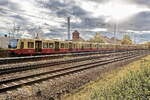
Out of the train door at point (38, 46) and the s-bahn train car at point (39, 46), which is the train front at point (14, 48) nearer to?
the s-bahn train car at point (39, 46)

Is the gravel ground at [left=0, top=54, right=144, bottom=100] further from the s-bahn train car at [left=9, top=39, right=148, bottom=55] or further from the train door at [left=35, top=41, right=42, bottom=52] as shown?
the train door at [left=35, top=41, right=42, bottom=52]

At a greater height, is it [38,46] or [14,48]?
[38,46]

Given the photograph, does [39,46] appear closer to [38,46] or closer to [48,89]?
[38,46]

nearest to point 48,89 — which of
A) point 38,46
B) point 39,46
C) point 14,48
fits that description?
point 14,48

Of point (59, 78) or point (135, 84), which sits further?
point (59, 78)

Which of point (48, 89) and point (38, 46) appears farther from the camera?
point (38, 46)

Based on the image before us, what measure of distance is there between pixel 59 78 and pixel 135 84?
8116 mm

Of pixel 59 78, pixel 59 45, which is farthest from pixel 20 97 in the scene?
pixel 59 45

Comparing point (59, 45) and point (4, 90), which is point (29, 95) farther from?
point (59, 45)

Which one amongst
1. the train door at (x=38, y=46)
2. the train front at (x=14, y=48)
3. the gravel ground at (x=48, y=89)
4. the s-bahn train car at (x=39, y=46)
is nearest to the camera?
the gravel ground at (x=48, y=89)

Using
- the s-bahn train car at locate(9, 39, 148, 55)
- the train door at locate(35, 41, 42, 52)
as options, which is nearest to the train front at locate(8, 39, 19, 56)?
the s-bahn train car at locate(9, 39, 148, 55)

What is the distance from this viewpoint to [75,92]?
470 inches

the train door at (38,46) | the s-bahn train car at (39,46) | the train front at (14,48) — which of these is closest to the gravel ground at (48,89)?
the s-bahn train car at (39,46)

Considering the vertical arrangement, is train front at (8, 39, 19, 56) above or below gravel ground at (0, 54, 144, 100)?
above
